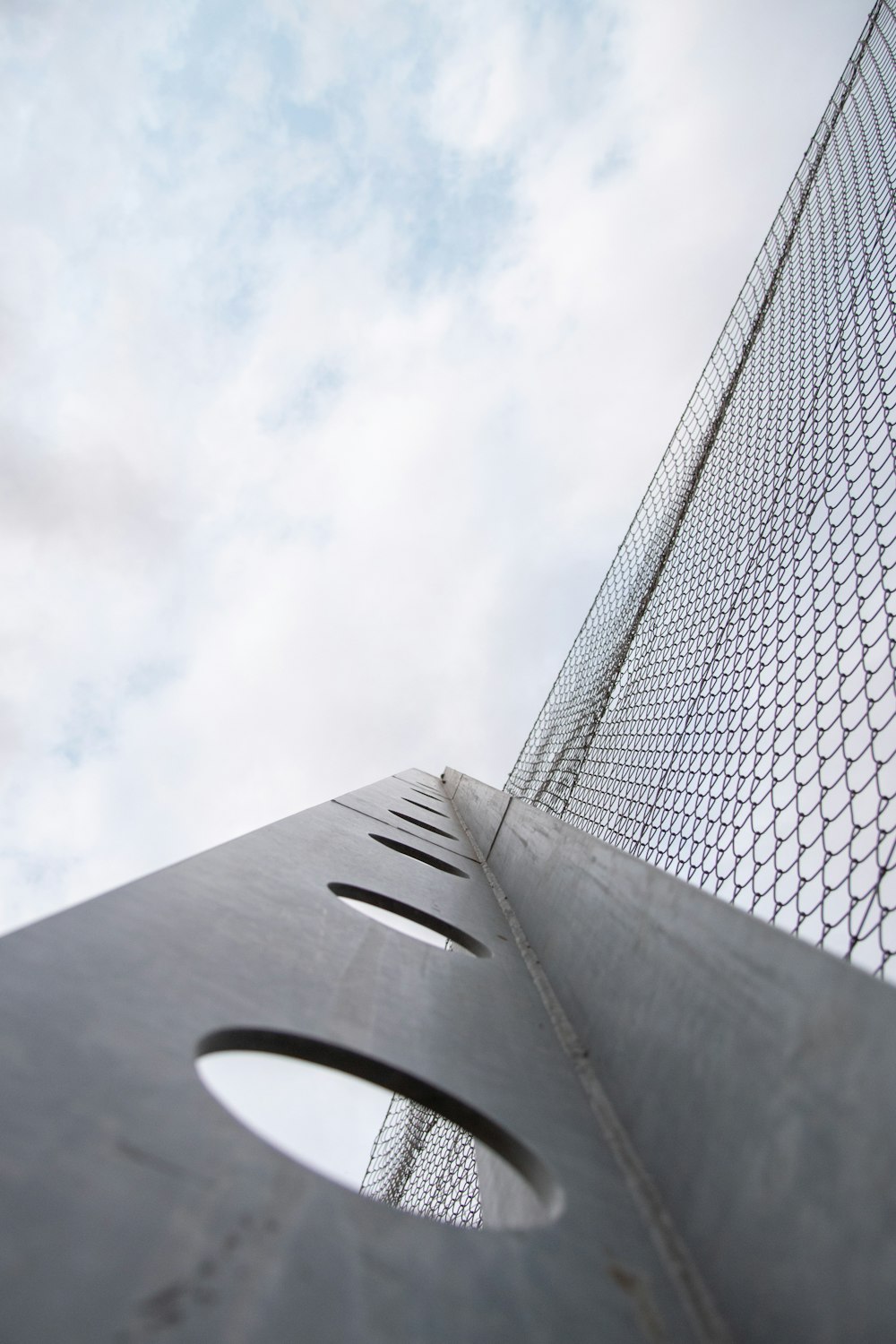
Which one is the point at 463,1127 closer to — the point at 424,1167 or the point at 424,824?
the point at 424,824

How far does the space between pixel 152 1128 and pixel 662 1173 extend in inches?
24.3

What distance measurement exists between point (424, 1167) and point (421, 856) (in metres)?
2.47

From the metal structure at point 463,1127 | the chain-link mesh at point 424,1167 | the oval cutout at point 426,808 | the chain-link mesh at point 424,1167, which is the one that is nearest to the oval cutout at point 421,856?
the chain-link mesh at point 424,1167

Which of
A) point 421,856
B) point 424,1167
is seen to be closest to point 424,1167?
point 424,1167

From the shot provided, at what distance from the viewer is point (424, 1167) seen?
449 centimetres

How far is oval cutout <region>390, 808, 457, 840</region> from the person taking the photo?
13.8ft

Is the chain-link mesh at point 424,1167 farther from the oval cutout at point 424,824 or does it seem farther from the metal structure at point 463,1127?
the metal structure at point 463,1127

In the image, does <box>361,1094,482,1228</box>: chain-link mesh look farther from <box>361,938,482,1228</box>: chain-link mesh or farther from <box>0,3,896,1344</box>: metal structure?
<box>0,3,896,1344</box>: metal structure

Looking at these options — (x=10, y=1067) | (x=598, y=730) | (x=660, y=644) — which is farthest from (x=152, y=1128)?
(x=598, y=730)

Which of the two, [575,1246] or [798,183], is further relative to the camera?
[798,183]

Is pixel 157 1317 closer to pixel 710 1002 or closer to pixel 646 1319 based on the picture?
pixel 646 1319

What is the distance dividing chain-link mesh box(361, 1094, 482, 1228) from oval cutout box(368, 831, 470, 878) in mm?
824

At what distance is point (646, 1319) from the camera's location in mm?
763

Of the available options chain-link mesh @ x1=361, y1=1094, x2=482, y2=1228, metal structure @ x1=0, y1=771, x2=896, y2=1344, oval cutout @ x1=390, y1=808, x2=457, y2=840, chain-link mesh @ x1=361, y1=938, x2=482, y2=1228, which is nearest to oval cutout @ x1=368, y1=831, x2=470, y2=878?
chain-link mesh @ x1=361, y1=938, x2=482, y2=1228
